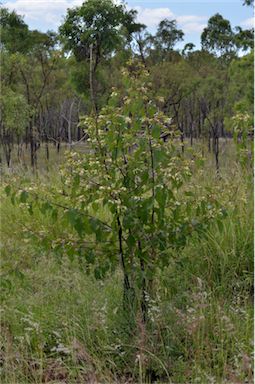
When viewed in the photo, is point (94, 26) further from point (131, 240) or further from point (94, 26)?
point (131, 240)

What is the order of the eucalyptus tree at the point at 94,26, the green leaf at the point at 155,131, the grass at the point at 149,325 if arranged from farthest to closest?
the eucalyptus tree at the point at 94,26 < the green leaf at the point at 155,131 < the grass at the point at 149,325

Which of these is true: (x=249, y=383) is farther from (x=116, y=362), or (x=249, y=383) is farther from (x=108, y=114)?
(x=108, y=114)

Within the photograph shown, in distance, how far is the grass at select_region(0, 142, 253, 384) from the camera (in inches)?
80.7

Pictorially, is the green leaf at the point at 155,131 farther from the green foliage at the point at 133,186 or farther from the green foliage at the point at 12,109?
the green foliage at the point at 12,109

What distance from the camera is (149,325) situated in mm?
2314

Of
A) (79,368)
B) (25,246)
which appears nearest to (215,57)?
(25,246)

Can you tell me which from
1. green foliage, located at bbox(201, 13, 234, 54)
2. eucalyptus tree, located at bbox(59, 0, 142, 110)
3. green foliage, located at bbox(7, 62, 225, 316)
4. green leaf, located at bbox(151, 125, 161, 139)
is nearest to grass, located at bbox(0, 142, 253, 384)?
green foliage, located at bbox(7, 62, 225, 316)

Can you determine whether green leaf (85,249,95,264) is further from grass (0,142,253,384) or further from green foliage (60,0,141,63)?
green foliage (60,0,141,63)

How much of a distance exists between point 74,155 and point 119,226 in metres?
0.44

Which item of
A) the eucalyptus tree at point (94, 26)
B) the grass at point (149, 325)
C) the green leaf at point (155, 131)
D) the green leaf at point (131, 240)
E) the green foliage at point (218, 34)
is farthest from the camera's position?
the green foliage at point (218, 34)

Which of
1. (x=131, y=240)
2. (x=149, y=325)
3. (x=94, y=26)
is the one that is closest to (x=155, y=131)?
(x=131, y=240)

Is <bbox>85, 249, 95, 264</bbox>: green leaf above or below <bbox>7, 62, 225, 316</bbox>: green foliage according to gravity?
below

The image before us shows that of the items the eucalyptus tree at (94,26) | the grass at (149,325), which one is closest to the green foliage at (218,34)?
the eucalyptus tree at (94,26)

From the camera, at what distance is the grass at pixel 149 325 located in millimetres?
2049
